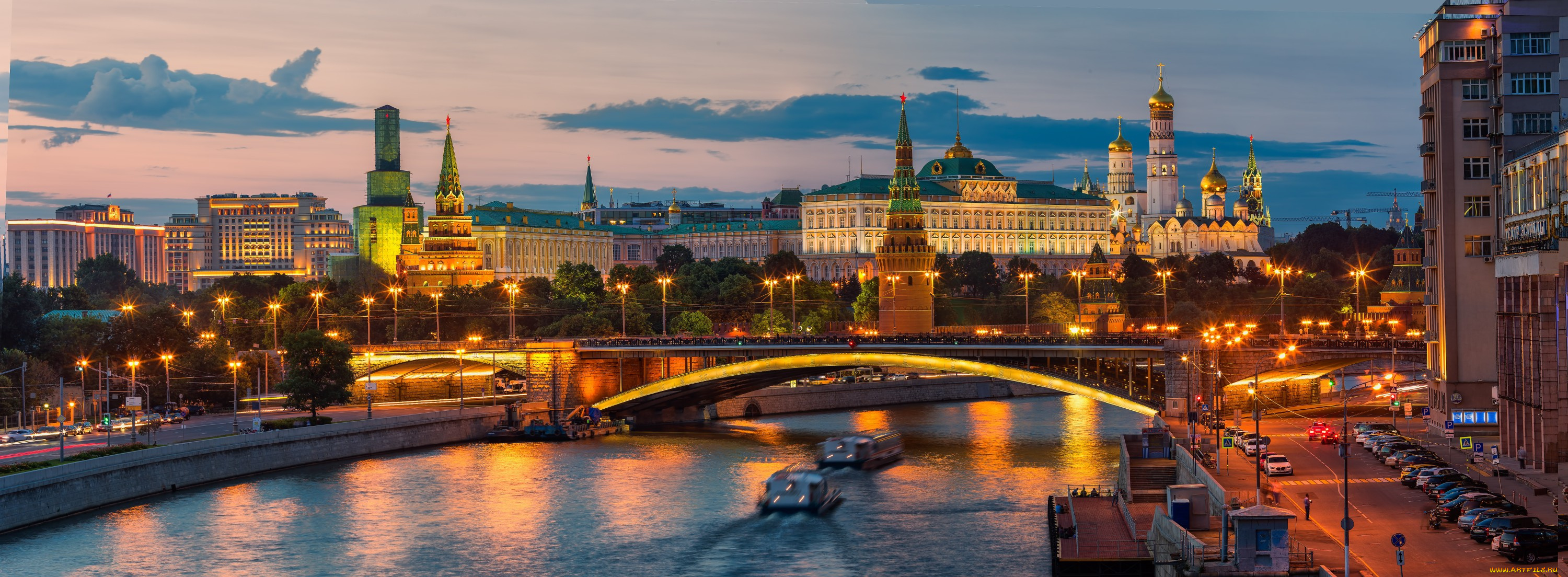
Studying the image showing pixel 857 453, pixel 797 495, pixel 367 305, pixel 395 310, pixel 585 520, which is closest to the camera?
pixel 585 520

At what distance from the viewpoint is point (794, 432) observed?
6425 cm

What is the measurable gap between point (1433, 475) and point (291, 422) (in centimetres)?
3553

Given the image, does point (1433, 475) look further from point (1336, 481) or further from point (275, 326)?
point (275, 326)

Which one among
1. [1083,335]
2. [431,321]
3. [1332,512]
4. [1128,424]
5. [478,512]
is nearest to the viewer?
[1332,512]

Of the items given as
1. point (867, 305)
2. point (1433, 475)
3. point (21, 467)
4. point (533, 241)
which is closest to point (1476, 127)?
point (1433, 475)

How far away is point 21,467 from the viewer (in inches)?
1570

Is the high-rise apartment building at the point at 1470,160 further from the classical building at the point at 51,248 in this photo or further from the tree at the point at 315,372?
the classical building at the point at 51,248

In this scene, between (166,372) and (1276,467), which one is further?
(166,372)

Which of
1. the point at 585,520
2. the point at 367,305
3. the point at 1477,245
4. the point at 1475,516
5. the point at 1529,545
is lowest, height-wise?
the point at 585,520

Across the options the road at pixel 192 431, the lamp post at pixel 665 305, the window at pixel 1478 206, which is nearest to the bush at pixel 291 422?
the road at pixel 192 431

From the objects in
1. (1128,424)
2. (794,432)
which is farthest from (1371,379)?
(794,432)

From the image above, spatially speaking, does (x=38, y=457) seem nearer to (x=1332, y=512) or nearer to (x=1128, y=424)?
(x=1332, y=512)

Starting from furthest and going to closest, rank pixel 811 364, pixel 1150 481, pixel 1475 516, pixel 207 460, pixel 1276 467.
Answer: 1. pixel 811 364
2. pixel 207 460
3. pixel 1150 481
4. pixel 1276 467
5. pixel 1475 516

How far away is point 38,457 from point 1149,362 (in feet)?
107
